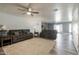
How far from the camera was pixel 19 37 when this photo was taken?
216 centimetres

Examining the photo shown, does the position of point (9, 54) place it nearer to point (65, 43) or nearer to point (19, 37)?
point (19, 37)

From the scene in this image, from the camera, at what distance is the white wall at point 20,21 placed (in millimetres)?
2131

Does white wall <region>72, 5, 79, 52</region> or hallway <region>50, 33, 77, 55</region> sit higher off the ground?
white wall <region>72, 5, 79, 52</region>

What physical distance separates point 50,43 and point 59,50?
0.21 m

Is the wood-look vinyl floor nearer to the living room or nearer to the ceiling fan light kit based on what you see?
the living room

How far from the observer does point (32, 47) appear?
215 centimetres

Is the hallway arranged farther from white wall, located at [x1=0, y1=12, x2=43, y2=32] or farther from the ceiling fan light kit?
the ceiling fan light kit

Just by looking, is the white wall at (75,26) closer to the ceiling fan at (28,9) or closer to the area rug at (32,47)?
the area rug at (32,47)

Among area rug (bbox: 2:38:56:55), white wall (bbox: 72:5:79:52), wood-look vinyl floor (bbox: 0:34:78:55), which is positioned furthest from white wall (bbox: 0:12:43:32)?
white wall (bbox: 72:5:79:52)

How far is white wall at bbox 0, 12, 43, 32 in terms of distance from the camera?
213 cm

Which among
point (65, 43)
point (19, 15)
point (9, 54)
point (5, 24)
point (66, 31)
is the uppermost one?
point (19, 15)

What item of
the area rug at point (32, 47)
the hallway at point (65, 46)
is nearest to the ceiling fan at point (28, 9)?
the area rug at point (32, 47)

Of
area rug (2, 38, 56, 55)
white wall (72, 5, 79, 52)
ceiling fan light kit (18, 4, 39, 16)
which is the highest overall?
ceiling fan light kit (18, 4, 39, 16)

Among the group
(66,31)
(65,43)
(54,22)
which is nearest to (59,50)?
(65,43)
